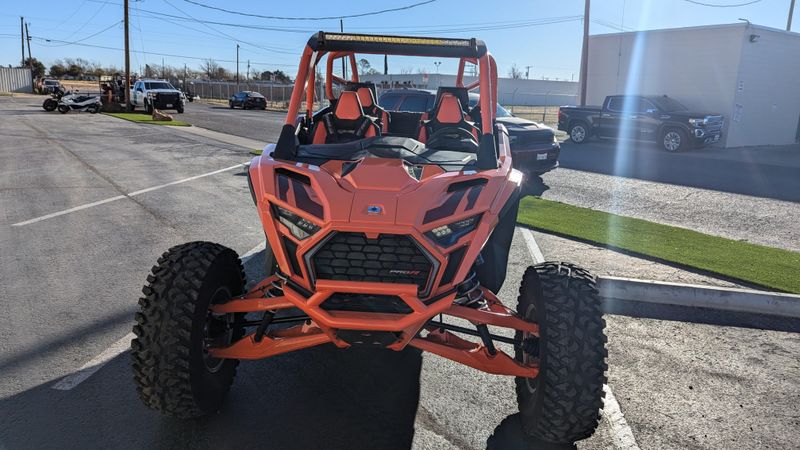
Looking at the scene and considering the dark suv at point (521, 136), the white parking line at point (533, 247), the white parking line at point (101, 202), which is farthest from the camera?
the dark suv at point (521, 136)

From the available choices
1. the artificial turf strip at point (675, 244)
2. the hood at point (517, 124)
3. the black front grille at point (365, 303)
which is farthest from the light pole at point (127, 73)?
the black front grille at point (365, 303)

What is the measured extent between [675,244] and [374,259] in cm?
589

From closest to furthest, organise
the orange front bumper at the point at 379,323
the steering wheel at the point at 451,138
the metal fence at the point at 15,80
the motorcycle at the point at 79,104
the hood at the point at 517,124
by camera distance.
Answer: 1. the orange front bumper at the point at 379,323
2. the steering wheel at the point at 451,138
3. the hood at the point at 517,124
4. the motorcycle at the point at 79,104
5. the metal fence at the point at 15,80

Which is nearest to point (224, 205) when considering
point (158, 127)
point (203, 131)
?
point (203, 131)

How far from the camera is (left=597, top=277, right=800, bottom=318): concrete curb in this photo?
5473 mm

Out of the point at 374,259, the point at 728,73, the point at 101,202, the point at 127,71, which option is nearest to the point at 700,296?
the point at 374,259

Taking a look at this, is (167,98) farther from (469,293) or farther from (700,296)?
(469,293)

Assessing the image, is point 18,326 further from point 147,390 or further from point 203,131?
point 203,131

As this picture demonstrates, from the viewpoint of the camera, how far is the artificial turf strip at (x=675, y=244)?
21.0 feet

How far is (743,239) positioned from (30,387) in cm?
856

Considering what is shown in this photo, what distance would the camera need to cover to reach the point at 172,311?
10.3ft

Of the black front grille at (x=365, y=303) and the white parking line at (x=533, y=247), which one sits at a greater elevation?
the black front grille at (x=365, y=303)

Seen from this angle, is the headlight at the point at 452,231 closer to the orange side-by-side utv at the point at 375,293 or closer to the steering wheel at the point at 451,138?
the orange side-by-side utv at the point at 375,293

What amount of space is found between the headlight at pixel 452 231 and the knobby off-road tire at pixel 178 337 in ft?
4.15
